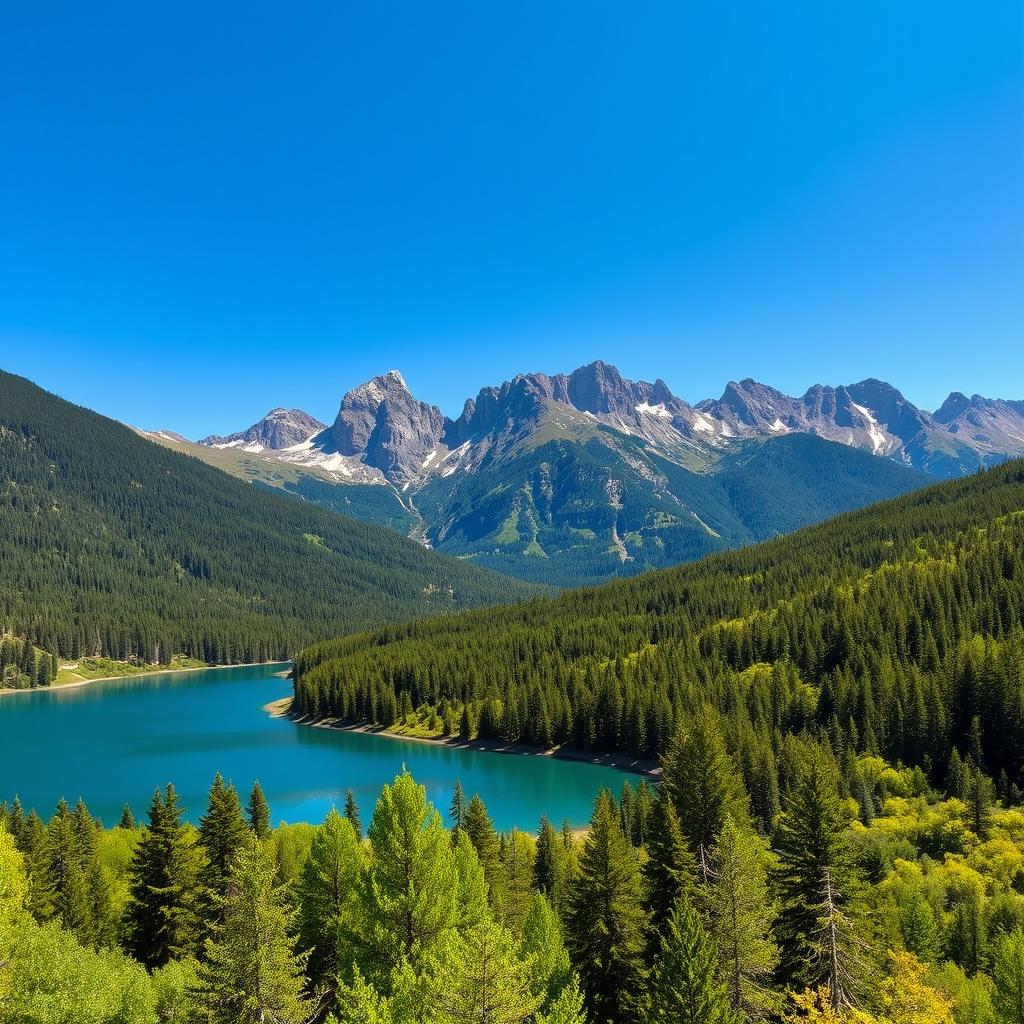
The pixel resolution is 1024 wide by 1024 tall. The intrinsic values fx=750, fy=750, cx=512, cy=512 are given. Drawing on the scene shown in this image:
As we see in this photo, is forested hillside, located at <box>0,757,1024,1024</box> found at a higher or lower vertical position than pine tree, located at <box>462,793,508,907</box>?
higher

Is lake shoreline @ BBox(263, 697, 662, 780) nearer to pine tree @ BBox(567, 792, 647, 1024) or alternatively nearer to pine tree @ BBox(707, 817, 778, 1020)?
pine tree @ BBox(567, 792, 647, 1024)

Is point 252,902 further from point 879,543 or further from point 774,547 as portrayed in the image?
point 774,547

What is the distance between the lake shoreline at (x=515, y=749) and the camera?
4449 inches

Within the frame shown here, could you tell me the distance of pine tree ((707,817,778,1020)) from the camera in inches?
1003

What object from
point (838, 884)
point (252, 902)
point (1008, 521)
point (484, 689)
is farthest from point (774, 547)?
point (252, 902)

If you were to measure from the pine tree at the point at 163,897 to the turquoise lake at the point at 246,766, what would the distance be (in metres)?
48.9

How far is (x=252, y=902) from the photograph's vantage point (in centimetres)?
2262

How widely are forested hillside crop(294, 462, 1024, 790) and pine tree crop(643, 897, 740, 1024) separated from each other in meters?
66.5


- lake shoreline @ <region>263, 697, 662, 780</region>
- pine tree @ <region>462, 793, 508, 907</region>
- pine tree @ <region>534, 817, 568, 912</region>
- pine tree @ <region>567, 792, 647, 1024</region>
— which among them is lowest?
lake shoreline @ <region>263, 697, 662, 780</region>

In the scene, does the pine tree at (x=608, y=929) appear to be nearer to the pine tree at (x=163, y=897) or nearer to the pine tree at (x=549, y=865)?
the pine tree at (x=163, y=897)

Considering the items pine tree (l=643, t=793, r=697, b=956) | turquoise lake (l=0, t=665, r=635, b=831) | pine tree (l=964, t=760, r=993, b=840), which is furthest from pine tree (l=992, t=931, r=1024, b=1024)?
turquoise lake (l=0, t=665, r=635, b=831)

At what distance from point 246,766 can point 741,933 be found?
110 metres

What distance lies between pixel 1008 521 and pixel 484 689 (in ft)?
376

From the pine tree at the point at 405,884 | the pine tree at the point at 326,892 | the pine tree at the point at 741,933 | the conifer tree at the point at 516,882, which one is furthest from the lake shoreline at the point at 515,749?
the pine tree at the point at 405,884
